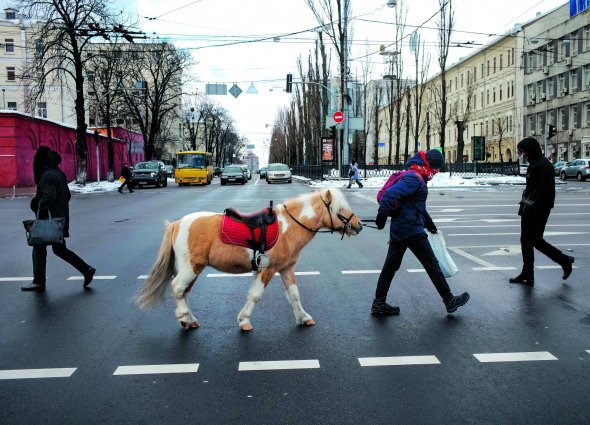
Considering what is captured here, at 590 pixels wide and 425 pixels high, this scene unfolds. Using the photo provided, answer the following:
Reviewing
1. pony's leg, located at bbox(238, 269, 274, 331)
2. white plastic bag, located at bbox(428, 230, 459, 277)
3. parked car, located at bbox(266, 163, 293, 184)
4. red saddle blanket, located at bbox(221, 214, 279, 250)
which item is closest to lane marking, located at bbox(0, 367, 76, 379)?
pony's leg, located at bbox(238, 269, 274, 331)

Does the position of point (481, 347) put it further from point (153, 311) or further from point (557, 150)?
point (557, 150)

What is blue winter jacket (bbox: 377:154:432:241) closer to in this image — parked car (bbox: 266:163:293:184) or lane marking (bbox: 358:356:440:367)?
lane marking (bbox: 358:356:440:367)

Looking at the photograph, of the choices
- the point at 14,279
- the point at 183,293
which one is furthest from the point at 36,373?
the point at 14,279

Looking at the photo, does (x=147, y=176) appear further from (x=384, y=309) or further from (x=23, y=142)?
(x=384, y=309)

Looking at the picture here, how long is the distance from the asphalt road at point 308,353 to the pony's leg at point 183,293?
0.40 ft

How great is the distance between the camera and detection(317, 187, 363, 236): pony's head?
17.8 feet

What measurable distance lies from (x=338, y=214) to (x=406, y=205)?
85 centimetres

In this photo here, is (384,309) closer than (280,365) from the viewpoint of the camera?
No

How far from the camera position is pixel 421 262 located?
5.93 meters

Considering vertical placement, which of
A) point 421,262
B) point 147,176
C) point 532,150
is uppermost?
point 532,150

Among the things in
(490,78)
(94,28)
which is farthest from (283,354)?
(490,78)

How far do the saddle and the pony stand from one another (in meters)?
0.05

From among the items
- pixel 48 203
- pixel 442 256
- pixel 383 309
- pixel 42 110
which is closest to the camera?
pixel 383 309

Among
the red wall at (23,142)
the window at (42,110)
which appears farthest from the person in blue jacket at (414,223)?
the window at (42,110)
